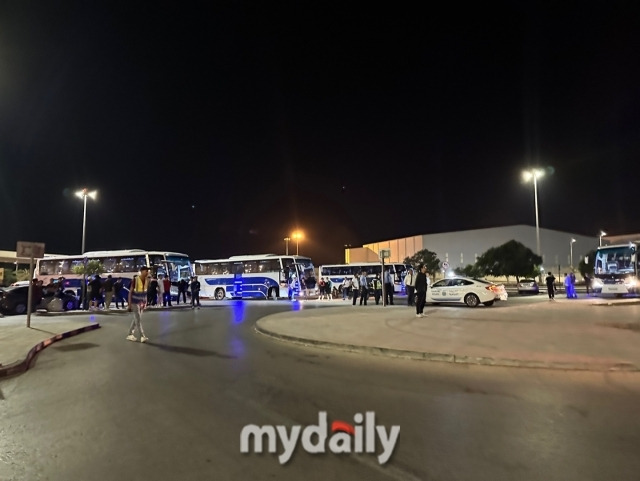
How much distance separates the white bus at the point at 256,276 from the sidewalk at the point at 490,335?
1771cm

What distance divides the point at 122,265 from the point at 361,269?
2002 centimetres

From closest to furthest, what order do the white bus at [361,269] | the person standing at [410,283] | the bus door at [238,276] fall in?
the person standing at [410,283]
the bus door at [238,276]
the white bus at [361,269]

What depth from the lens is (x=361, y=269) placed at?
42625mm

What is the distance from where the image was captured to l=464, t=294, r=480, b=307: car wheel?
882 inches

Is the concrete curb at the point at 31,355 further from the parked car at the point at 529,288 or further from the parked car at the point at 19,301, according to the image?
the parked car at the point at 529,288

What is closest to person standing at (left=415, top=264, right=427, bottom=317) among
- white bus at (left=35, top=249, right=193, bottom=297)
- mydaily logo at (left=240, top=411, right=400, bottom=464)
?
mydaily logo at (left=240, top=411, right=400, bottom=464)

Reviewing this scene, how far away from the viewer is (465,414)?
6.05 metres

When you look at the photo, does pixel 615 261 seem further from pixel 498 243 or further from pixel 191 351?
pixel 498 243

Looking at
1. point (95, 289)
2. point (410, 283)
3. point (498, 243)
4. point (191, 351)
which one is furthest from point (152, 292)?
point (498, 243)

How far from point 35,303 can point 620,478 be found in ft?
80.0

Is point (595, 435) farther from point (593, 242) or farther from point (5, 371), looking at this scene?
point (593, 242)

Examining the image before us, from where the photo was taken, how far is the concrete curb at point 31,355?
8.81 m

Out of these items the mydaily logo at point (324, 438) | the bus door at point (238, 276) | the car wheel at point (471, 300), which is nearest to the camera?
the mydaily logo at point (324, 438)

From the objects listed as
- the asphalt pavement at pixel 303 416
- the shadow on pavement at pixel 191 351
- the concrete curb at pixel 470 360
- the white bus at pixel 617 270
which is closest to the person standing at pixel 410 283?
the concrete curb at pixel 470 360
